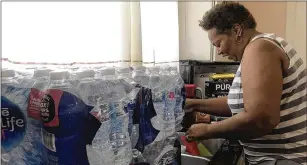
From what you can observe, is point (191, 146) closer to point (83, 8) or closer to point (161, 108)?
point (161, 108)

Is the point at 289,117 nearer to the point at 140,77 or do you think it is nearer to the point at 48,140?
the point at 140,77

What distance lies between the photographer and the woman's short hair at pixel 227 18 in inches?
42.7

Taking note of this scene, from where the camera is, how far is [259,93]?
0.87m

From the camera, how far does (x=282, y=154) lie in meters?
0.98

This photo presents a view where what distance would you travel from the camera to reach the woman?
0.88m

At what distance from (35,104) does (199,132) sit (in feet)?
1.81

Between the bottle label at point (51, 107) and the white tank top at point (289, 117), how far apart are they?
23.8 inches

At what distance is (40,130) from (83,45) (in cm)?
41

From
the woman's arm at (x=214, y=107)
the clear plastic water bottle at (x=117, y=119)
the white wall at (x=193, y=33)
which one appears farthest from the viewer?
the white wall at (x=193, y=33)

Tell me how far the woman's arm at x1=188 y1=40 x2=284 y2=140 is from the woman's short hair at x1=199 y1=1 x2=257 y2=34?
0.17 meters

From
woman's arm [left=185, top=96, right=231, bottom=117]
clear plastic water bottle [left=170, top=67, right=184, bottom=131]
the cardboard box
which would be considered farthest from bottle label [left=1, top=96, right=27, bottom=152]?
the cardboard box

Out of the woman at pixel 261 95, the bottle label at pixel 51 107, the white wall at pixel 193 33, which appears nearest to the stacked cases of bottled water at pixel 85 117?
the bottle label at pixel 51 107

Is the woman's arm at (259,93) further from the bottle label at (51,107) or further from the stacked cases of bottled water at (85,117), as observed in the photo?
the bottle label at (51,107)

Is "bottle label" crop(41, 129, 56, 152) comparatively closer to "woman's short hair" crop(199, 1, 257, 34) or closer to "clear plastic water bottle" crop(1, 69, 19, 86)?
"clear plastic water bottle" crop(1, 69, 19, 86)
